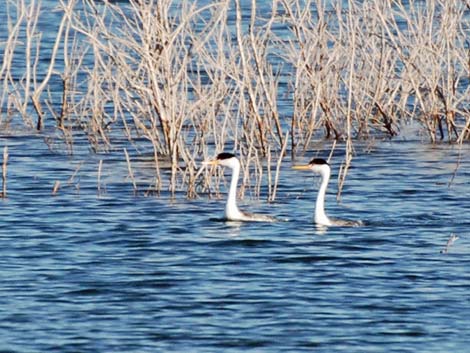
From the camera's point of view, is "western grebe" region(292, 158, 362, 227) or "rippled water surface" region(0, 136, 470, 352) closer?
"rippled water surface" region(0, 136, 470, 352)

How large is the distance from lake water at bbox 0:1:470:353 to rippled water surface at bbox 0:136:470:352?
0.05 ft

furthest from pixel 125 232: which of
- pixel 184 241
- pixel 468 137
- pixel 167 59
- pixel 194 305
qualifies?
pixel 468 137

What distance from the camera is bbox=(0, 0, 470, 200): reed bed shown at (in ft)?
47.4

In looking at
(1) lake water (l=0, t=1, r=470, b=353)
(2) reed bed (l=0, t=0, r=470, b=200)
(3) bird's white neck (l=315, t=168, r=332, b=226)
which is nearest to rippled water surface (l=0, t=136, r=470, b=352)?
(1) lake water (l=0, t=1, r=470, b=353)

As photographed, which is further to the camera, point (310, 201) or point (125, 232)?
point (310, 201)

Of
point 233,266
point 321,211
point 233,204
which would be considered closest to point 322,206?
point 321,211

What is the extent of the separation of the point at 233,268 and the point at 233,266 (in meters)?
0.08

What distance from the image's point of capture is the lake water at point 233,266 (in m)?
9.76

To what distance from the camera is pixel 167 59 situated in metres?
14.2

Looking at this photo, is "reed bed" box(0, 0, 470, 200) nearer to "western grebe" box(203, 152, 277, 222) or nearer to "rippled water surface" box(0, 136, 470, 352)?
"western grebe" box(203, 152, 277, 222)

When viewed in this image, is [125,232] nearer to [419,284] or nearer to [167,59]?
[167,59]

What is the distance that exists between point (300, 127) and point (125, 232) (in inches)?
162

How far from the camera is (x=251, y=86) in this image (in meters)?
15.0

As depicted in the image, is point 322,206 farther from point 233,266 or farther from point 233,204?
point 233,266
